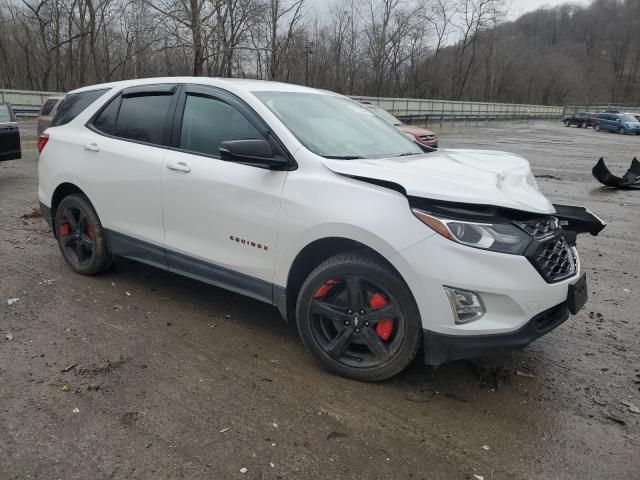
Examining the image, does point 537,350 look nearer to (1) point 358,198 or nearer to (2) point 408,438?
(2) point 408,438

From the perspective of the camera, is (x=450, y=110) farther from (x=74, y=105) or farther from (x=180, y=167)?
(x=180, y=167)

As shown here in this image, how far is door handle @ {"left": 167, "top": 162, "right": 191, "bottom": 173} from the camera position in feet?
12.0

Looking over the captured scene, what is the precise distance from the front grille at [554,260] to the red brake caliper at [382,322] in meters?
0.84

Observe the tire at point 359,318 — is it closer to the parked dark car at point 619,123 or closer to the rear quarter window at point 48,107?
the rear quarter window at point 48,107

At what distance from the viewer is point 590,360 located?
3.40 metres

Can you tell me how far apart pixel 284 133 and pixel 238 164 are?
1.29 ft

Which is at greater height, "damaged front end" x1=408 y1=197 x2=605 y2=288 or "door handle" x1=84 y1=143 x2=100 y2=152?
"door handle" x1=84 y1=143 x2=100 y2=152

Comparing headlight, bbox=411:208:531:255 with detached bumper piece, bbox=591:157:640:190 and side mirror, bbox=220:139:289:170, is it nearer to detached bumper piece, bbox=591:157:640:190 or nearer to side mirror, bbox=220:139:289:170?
side mirror, bbox=220:139:289:170

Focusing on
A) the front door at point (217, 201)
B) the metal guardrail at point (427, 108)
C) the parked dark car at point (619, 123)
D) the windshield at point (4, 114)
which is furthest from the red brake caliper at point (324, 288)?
the parked dark car at point (619, 123)

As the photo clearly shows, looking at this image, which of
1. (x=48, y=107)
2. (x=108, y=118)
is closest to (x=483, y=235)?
(x=108, y=118)

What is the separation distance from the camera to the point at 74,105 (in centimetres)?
481

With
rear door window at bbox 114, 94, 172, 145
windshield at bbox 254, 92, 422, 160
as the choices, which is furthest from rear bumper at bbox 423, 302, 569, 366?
rear door window at bbox 114, 94, 172, 145

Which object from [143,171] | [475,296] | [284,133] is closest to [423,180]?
[475,296]

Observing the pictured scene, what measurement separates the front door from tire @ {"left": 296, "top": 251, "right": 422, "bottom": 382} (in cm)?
40
